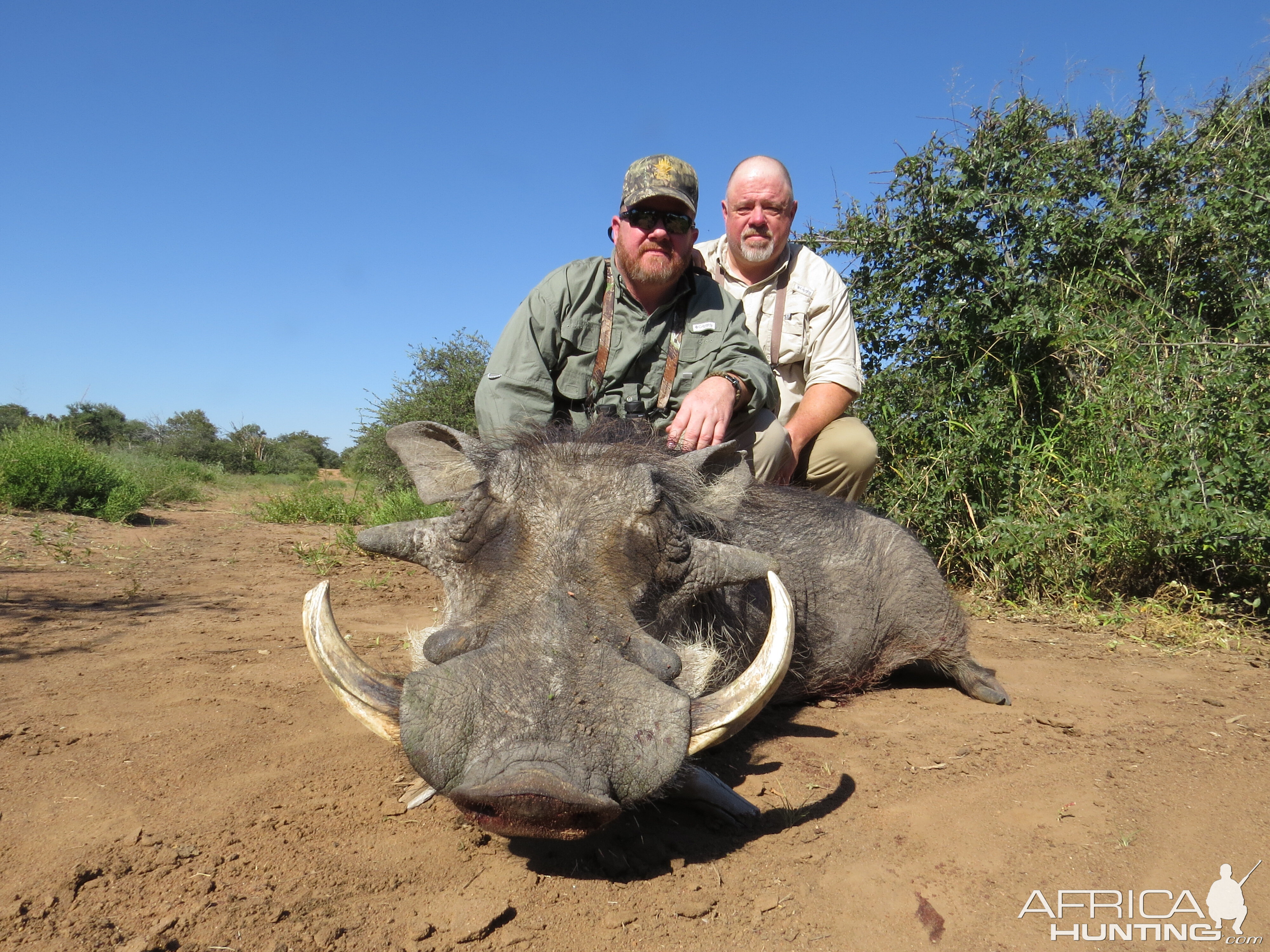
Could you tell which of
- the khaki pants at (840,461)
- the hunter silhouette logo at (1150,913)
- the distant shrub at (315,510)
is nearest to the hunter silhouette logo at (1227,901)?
the hunter silhouette logo at (1150,913)

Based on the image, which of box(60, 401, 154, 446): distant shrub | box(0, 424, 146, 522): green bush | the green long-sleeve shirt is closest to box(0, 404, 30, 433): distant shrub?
box(60, 401, 154, 446): distant shrub

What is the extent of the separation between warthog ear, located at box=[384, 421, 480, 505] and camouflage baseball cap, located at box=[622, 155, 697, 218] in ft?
4.85

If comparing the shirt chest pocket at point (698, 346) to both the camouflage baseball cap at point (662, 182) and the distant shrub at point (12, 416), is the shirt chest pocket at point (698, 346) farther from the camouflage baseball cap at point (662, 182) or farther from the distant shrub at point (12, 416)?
the distant shrub at point (12, 416)

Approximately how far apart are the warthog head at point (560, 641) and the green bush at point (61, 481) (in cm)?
742

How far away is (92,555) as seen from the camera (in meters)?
6.29

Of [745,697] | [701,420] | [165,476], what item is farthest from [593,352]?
[165,476]

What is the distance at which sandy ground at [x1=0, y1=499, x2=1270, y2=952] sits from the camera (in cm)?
161

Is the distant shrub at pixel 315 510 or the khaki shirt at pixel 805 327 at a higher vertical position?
the khaki shirt at pixel 805 327

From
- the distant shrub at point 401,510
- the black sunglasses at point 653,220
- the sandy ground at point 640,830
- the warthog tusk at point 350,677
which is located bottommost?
the sandy ground at point 640,830

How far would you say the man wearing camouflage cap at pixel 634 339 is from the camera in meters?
3.63

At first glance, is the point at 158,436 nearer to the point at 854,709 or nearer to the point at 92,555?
the point at 92,555

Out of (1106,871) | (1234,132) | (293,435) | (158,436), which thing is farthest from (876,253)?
(293,435)

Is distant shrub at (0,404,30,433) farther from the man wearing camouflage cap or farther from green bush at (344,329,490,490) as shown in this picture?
the man wearing camouflage cap

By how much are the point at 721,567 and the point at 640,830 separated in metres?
0.73
